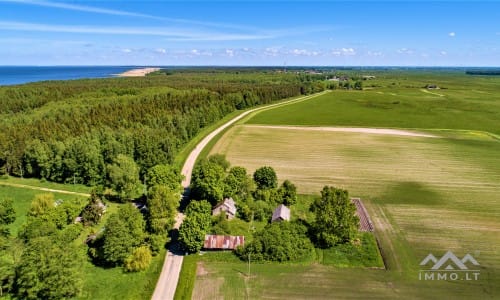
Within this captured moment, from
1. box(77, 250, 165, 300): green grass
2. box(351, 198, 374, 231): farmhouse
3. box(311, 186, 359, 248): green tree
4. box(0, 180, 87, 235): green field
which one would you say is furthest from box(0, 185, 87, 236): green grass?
box(351, 198, 374, 231): farmhouse

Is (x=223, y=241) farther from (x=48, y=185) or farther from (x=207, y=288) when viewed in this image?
(x=48, y=185)

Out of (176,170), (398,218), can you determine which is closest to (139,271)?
(176,170)

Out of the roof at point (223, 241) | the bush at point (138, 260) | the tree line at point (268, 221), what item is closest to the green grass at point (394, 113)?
the tree line at point (268, 221)

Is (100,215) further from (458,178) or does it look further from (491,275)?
(458,178)

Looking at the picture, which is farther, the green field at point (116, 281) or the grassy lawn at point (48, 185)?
the grassy lawn at point (48, 185)

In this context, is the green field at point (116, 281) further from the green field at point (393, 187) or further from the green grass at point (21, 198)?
the green field at point (393, 187)

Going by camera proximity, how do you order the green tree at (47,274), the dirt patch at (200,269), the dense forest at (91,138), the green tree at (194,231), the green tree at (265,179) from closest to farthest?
the green tree at (47,274) < the dirt patch at (200,269) < the green tree at (194,231) < the green tree at (265,179) < the dense forest at (91,138)
